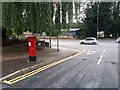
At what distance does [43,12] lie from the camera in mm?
15867

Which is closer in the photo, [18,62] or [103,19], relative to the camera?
[18,62]

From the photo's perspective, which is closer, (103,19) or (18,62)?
(18,62)

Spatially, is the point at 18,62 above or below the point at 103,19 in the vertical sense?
below

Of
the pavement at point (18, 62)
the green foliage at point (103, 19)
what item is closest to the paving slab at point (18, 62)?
the pavement at point (18, 62)

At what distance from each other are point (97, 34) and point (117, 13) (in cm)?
784

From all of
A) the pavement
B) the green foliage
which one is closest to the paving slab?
the pavement

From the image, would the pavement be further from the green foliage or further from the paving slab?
the green foliage

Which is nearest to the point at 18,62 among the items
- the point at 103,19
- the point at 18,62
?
the point at 18,62

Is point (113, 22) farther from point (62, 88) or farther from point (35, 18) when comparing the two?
point (62, 88)

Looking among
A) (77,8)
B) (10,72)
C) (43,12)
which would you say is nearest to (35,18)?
(43,12)

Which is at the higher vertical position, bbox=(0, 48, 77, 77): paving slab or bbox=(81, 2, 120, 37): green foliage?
bbox=(81, 2, 120, 37): green foliage

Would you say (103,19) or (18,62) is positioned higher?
(103,19)

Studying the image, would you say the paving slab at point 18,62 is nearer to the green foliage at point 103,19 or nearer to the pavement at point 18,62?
the pavement at point 18,62

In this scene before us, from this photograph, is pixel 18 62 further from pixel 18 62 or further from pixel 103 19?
pixel 103 19
